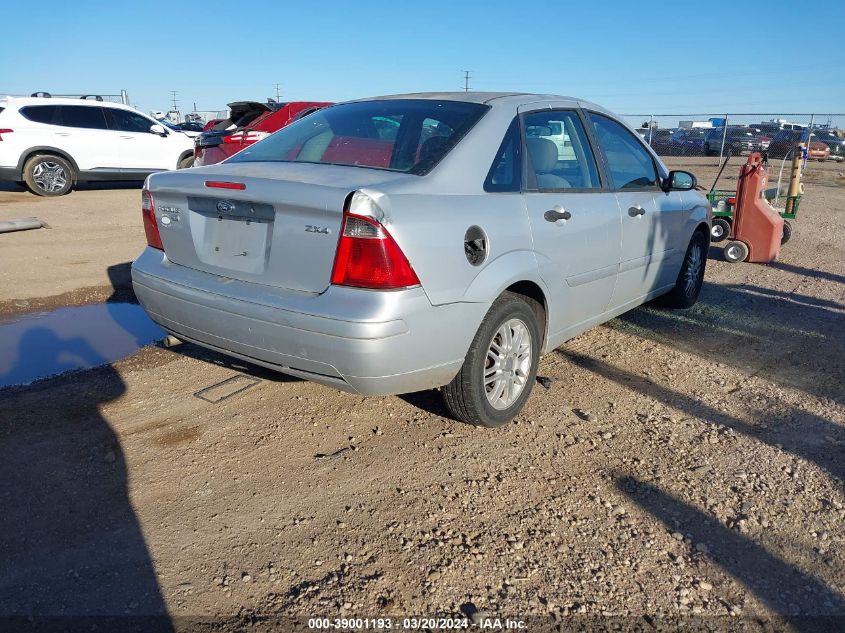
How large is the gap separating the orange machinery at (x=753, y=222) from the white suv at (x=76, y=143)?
11.4 m

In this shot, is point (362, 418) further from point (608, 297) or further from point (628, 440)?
point (608, 297)

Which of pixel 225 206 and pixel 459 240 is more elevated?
pixel 225 206

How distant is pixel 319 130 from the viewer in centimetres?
396

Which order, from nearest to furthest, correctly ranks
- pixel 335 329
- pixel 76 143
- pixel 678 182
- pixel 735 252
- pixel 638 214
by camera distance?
pixel 335 329 → pixel 638 214 → pixel 678 182 → pixel 735 252 → pixel 76 143

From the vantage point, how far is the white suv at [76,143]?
41.4ft

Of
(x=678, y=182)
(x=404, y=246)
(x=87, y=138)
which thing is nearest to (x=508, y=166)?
(x=404, y=246)

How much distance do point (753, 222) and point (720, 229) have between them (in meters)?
0.70

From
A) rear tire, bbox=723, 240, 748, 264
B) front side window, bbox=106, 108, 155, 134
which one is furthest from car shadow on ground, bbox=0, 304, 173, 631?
front side window, bbox=106, 108, 155, 134

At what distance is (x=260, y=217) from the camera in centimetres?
310

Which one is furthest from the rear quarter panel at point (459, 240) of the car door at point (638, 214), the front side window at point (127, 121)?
the front side window at point (127, 121)

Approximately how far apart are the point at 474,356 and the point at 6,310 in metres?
4.51

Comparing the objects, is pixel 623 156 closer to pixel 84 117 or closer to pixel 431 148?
pixel 431 148

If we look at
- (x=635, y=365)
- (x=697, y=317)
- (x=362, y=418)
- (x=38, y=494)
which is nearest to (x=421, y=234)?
(x=362, y=418)

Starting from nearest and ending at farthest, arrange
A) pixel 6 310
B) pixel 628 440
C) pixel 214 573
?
pixel 214 573, pixel 628 440, pixel 6 310
